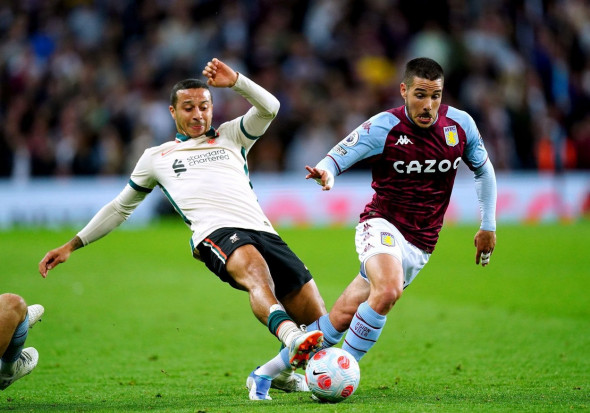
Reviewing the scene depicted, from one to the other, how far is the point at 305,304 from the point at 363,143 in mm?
1337

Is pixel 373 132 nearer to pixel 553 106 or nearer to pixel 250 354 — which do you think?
pixel 250 354

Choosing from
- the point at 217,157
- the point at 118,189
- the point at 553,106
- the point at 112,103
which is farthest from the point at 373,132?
the point at 553,106

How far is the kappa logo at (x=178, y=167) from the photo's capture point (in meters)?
7.28

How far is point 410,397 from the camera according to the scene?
6.36m

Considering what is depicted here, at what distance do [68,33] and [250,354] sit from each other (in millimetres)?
15506

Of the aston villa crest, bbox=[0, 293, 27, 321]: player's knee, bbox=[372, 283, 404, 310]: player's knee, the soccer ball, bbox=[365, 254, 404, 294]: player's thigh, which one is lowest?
the soccer ball

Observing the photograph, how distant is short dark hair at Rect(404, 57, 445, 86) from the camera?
669 cm

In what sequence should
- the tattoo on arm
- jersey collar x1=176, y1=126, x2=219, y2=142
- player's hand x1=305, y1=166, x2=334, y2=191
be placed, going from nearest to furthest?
player's hand x1=305, y1=166, x2=334, y2=191 < the tattoo on arm < jersey collar x1=176, y1=126, x2=219, y2=142

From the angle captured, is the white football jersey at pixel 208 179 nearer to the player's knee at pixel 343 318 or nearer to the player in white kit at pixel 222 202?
the player in white kit at pixel 222 202

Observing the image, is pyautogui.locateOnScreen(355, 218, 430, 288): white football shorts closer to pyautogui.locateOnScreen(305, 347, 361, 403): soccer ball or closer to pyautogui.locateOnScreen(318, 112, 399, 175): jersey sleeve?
pyautogui.locateOnScreen(318, 112, 399, 175): jersey sleeve

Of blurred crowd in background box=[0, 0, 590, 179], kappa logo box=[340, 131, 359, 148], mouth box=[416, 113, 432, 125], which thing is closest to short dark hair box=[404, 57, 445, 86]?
mouth box=[416, 113, 432, 125]

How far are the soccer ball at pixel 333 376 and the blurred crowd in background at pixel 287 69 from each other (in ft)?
46.6

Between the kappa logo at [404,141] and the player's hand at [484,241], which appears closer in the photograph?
the kappa logo at [404,141]

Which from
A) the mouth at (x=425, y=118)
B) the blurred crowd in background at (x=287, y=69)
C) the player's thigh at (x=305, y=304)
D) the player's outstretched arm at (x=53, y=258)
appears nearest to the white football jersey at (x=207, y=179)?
the player's thigh at (x=305, y=304)
